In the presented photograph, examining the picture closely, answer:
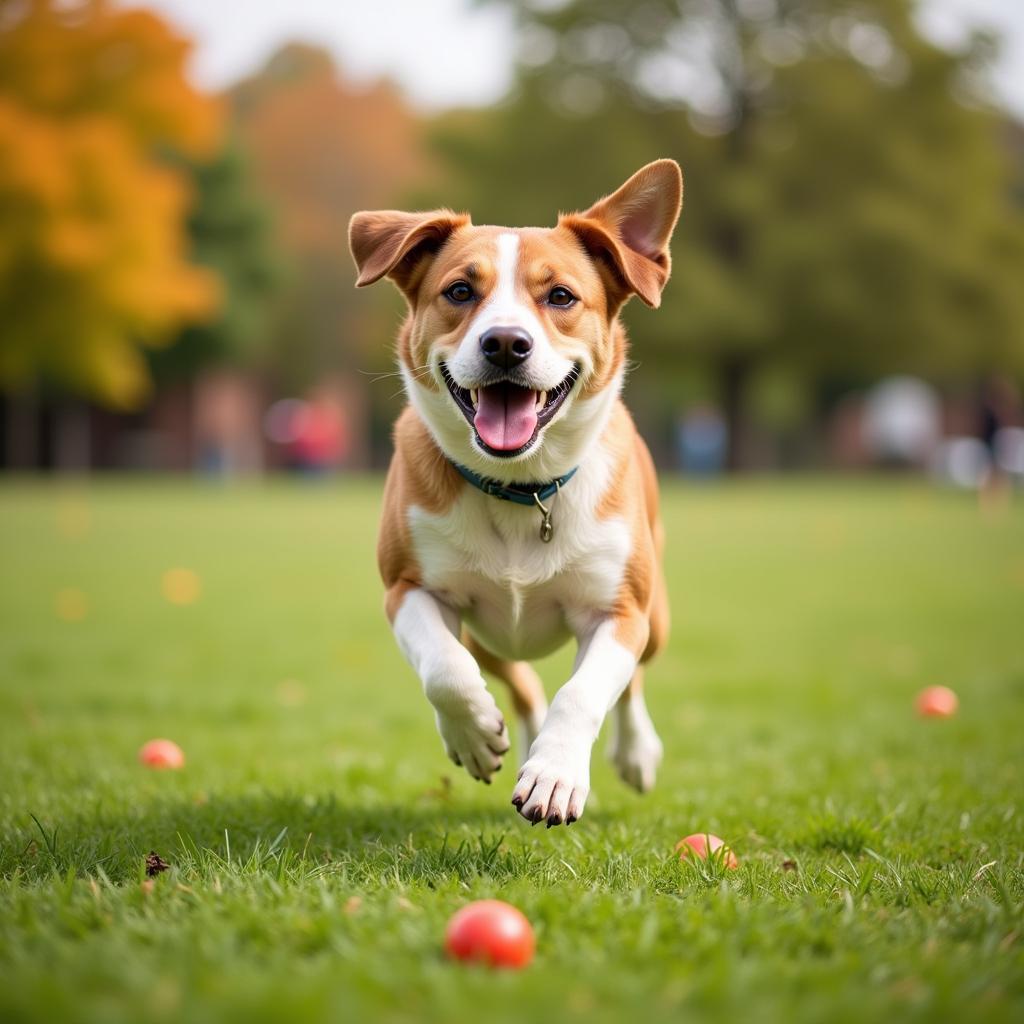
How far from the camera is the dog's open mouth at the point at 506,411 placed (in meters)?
4.03

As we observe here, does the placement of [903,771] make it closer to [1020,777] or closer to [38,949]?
[1020,777]

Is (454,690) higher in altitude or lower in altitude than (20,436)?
higher

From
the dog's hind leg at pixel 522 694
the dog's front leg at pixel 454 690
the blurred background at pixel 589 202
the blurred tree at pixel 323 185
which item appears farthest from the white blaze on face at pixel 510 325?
the blurred tree at pixel 323 185

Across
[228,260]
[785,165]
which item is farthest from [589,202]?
[228,260]

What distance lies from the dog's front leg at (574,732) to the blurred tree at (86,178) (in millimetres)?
28907

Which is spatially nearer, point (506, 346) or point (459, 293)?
point (506, 346)

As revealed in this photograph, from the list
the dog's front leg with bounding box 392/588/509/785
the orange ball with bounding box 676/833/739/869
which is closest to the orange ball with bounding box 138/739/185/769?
the dog's front leg with bounding box 392/588/509/785

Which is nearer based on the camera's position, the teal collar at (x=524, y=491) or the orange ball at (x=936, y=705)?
the teal collar at (x=524, y=491)

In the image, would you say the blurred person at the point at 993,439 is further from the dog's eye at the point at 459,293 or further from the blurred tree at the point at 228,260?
the blurred tree at the point at 228,260

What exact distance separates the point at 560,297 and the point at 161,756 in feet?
9.15

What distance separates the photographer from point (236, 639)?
973 cm

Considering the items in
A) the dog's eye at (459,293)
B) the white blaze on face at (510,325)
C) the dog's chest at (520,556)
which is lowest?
the dog's chest at (520,556)

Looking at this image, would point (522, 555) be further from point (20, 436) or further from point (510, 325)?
point (20, 436)

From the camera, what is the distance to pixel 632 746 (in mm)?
4965
